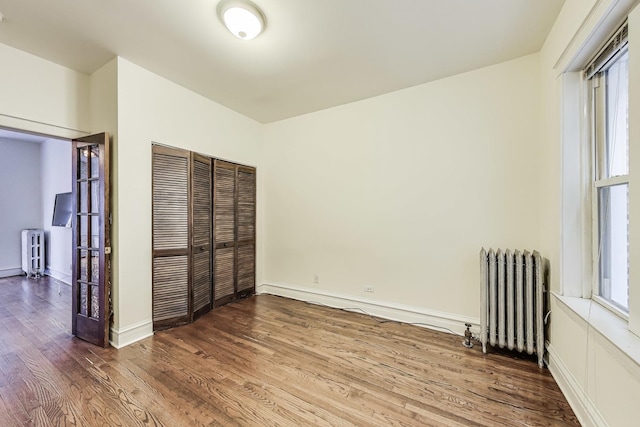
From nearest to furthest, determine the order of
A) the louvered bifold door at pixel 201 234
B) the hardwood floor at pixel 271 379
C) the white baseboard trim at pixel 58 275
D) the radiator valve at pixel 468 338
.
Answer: the hardwood floor at pixel 271 379, the radiator valve at pixel 468 338, the louvered bifold door at pixel 201 234, the white baseboard trim at pixel 58 275

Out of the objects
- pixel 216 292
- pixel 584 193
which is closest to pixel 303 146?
pixel 216 292

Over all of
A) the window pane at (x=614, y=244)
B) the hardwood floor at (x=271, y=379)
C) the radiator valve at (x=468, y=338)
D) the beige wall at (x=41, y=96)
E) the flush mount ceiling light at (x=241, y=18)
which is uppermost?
the flush mount ceiling light at (x=241, y=18)

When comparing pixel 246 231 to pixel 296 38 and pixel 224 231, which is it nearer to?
pixel 224 231

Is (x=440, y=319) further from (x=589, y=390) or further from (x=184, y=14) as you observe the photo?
(x=184, y=14)

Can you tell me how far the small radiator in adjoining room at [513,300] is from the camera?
6.98ft

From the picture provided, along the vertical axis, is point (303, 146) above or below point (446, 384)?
above

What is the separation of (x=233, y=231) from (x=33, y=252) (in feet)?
15.7

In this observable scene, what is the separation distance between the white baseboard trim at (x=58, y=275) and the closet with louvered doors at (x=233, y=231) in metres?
3.52

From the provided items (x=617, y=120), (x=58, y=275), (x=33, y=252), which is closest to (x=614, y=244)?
(x=617, y=120)

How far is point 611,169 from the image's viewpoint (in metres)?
1.66

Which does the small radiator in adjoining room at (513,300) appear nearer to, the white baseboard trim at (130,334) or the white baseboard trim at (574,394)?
the white baseboard trim at (574,394)

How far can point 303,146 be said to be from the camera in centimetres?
384

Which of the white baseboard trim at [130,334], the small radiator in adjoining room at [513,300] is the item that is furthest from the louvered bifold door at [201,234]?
the small radiator in adjoining room at [513,300]

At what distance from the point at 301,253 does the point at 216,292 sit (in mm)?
1270
